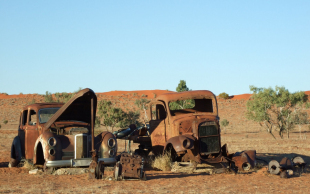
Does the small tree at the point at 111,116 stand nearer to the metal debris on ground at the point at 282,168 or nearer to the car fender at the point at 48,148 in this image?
the car fender at the point at 48,148

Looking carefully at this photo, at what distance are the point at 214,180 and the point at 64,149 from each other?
13.7 feet

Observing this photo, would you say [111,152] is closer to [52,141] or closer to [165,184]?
[52,141]

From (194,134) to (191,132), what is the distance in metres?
0.36

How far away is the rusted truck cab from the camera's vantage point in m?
11.3

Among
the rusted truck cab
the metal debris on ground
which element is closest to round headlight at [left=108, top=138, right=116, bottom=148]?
the rusted truck cab

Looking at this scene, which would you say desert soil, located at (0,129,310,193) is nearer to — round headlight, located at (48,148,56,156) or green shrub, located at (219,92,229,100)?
round headlight, located at (48,148,56,156)

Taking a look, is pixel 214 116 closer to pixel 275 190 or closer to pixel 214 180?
pixel 214 180

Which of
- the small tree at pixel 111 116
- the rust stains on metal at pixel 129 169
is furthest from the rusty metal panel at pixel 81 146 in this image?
the small tree at pixel 111 116

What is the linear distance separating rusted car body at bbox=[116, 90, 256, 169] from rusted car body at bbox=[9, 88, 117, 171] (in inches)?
83.1

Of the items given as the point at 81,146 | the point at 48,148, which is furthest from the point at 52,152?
the point at 81,146

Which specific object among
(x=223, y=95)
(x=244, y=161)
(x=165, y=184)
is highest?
(x=223, y=95)

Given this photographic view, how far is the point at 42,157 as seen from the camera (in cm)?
1092

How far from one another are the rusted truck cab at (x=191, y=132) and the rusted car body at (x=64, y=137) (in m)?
2.11

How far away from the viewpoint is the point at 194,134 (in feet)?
37.7
